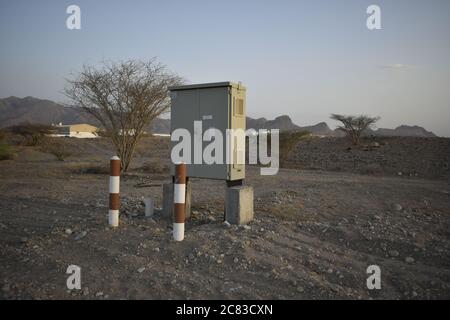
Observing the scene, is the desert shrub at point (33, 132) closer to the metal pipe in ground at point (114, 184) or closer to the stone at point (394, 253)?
the metal pipe in ground at point (114, 184)

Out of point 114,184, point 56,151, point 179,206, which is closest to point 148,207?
point 114,184

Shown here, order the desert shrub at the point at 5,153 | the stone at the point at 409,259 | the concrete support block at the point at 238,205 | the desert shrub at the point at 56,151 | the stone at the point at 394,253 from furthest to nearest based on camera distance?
the desert shrub at the point at 56,151 → the desert shrub at the point at 5,153 → the concrete support block at the point at 238,205 → the stone at the point at 394,253 → the stone at the point at 409,259

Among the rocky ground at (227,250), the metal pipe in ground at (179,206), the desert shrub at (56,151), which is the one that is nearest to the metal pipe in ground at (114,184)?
the rocky ground at (227,250)

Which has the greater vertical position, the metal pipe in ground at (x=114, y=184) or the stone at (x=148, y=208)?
the metal pipe in ground at (x=114, y=184)

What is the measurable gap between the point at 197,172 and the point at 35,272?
2846 mm

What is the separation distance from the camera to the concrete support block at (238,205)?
19.3ft

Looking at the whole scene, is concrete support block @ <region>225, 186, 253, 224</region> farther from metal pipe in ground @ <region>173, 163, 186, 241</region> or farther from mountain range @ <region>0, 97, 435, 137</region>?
mountain range @ <region>0, 97, 435, 137</region>

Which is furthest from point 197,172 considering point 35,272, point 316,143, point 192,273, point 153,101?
point 316,143

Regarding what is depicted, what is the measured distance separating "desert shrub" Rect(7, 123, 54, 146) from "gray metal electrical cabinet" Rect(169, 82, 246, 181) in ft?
85.2

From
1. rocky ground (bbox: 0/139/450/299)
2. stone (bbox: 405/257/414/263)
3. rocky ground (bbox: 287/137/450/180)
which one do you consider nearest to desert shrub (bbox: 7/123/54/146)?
rocky ground (bbox: 287/137/450/180)

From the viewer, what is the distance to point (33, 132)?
3200 centimetres

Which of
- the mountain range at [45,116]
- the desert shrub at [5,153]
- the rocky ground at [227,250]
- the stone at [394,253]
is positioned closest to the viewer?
the rocky ground at [227,250]

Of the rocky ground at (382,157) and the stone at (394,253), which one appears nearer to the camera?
the stone at (394,253)

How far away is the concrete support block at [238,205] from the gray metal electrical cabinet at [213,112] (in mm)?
253
